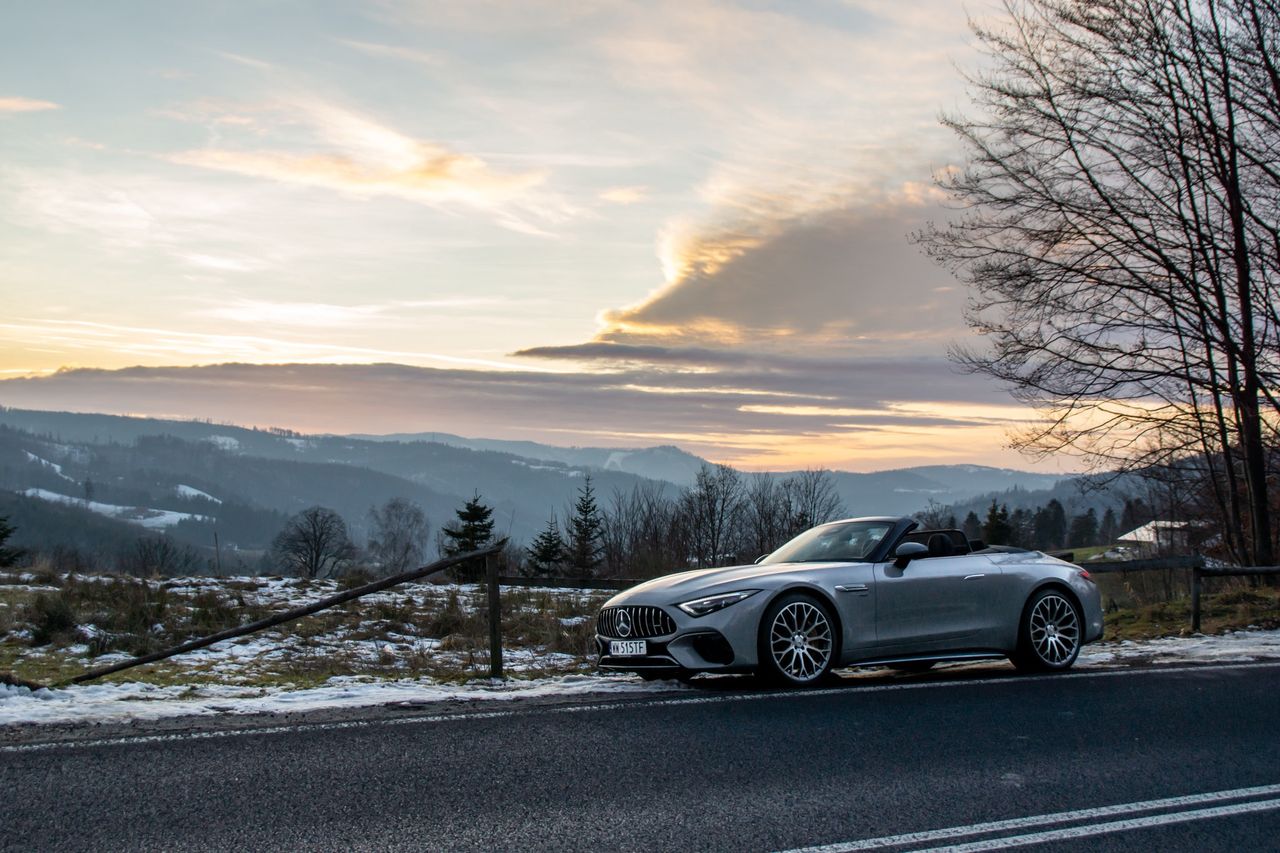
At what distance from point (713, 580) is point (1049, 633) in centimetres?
360

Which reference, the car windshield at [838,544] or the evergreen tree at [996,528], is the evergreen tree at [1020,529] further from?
the car windshield at [838,544]

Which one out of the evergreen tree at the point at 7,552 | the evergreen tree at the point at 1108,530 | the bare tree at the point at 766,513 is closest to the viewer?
the evergreen tree at the point at 7,552

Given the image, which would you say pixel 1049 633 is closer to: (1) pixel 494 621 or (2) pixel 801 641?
(2) pixel 801 641

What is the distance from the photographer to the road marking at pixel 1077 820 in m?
4.34

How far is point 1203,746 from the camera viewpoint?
6.37 m

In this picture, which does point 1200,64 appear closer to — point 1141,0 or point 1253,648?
point 1141,0

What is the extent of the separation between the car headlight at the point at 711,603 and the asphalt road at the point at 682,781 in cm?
76

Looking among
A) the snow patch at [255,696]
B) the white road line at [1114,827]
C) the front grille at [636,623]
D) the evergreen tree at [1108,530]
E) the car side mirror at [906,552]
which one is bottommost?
the evergreen tree at [1108,530]

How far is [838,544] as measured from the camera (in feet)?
31.1

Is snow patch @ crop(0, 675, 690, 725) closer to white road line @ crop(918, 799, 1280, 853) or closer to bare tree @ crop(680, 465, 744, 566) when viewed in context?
white road line @ crop(918, 799, 1280, 853)

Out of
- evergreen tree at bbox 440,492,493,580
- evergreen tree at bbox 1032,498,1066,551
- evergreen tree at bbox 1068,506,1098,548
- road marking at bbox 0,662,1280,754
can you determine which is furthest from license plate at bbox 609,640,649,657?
evergreen tree at bbox 1032,498,1066,551

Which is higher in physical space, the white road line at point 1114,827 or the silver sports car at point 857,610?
the silver sports car at point 857,610

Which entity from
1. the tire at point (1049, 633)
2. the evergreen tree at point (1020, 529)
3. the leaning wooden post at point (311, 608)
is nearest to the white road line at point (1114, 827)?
the tire at point (1049, 633)

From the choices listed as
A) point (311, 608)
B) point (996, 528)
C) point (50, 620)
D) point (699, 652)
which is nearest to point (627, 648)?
point (699, 652)
